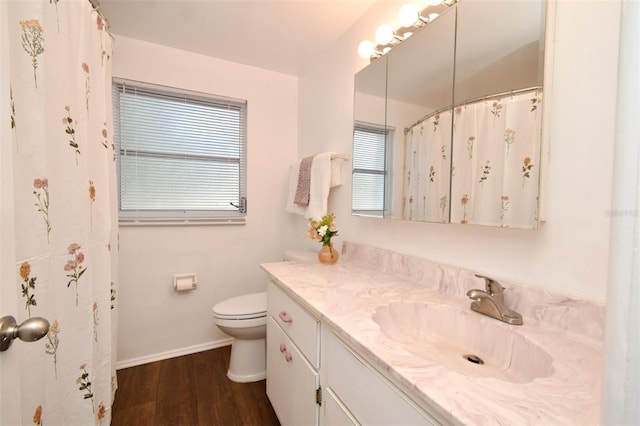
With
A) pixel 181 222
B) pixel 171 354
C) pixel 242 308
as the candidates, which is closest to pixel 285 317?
pixel 242 308

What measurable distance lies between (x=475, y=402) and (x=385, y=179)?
3.54 feet

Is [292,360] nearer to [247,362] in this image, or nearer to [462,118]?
[247,362]

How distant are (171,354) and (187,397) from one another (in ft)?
1.78

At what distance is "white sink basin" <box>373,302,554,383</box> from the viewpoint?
2.49 ft

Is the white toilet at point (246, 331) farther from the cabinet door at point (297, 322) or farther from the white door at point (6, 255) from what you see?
the white door at point (6, 255)

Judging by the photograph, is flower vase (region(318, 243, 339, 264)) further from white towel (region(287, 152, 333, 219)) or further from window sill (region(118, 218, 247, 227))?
window sill (region(118, 218, 247, 227))

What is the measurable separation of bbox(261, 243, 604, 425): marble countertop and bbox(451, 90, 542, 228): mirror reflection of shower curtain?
239 millimetres

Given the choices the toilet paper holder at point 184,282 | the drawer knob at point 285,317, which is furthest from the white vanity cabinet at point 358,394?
the toilet paper holder at point 184,282

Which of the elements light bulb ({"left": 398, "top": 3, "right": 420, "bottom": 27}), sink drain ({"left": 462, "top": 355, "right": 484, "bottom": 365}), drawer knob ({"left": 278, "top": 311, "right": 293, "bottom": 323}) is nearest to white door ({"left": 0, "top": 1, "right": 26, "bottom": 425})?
drawer knob ({"left": 278, "top": 311, "right": 293, "bottom": 323})

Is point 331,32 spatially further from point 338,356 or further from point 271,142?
point 338,356

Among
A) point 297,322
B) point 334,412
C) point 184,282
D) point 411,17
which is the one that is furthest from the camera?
point 184,282

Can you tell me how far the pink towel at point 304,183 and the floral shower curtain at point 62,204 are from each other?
43.2 inches

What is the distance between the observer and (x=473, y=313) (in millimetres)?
935

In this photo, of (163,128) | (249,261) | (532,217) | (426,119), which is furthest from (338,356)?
(163,128)
